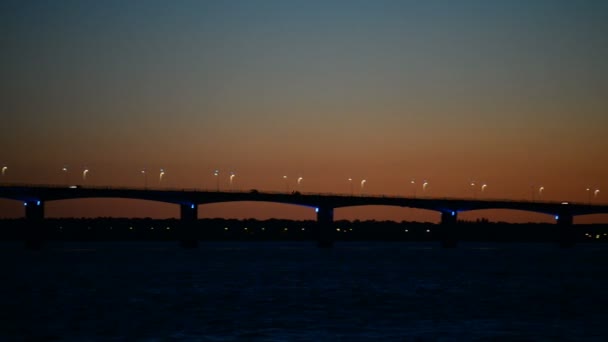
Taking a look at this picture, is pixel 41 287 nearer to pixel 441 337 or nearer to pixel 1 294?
pixel 1 294

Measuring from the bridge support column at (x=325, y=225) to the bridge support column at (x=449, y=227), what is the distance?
2259 cm

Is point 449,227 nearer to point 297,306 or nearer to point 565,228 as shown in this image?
point 565,228

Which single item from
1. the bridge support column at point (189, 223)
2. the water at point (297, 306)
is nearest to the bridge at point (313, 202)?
the bridge support column at point (189, 223)

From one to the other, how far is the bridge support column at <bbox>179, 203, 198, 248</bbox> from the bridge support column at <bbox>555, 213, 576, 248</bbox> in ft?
223

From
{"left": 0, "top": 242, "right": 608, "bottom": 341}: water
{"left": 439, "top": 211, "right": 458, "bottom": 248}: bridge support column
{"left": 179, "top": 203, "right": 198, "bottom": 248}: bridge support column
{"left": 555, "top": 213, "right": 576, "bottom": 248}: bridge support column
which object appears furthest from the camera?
{"left": 555, "top": 213, "right": 576, "bottom": 248}: bridge support column

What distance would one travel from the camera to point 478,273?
90.8 m

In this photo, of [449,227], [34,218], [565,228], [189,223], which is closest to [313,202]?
[189,223]

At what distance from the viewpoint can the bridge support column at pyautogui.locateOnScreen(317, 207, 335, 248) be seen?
162 metres

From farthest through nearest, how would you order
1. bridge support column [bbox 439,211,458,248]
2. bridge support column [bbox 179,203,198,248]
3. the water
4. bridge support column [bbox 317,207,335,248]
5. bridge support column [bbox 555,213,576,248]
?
1. bridge support column [bbox 555,213,576,248]
2. bridge support column [bbox 439,211,458,248]
3. bridge support column [bbox 317,207,335,248]
4. bridge support column [bbox 179,203,198,248]
5. the water

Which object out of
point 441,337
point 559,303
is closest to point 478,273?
point 559,303

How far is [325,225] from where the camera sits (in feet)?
538

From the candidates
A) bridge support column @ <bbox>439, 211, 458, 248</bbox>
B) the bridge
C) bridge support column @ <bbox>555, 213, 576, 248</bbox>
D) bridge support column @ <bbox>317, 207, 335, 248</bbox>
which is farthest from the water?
bridge support column @ <bbox>555, 213, 576, 248</bbox>

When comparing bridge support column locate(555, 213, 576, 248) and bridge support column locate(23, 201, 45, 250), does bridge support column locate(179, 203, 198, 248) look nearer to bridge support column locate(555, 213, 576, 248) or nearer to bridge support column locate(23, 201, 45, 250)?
bridge support column locate(23, 201, 45, 250)

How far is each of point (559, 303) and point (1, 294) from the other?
33488 millimetres
